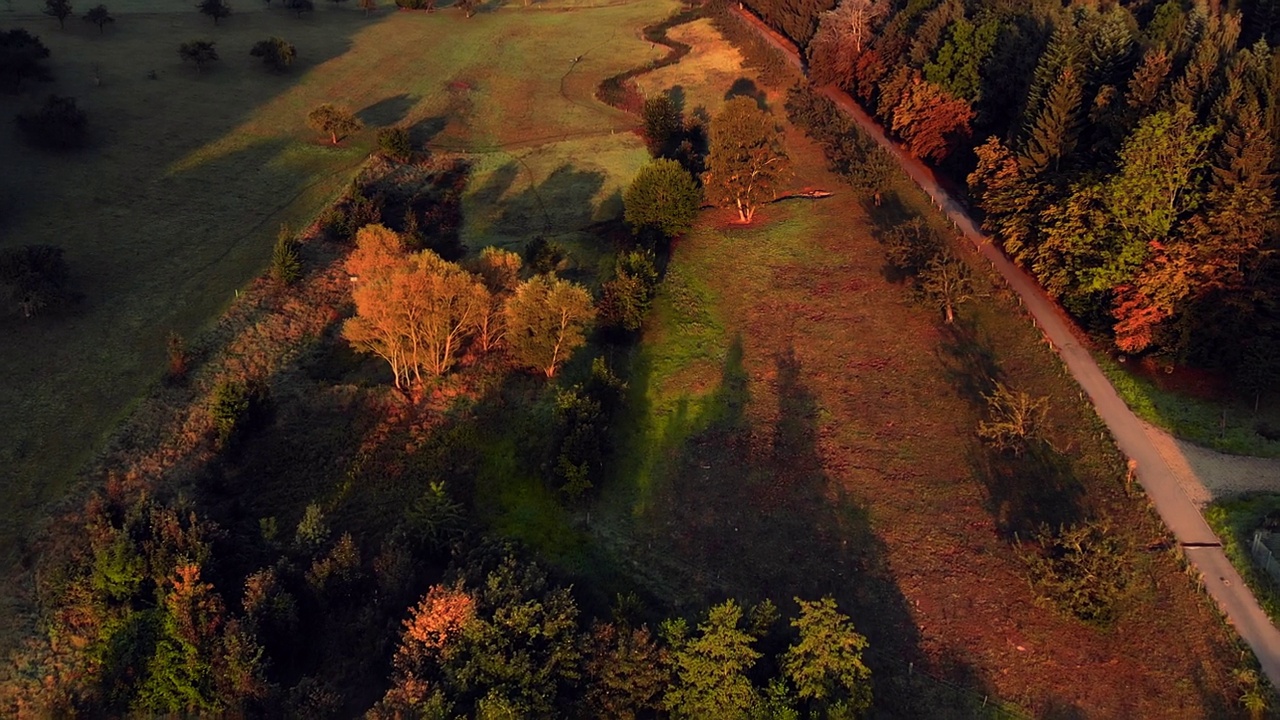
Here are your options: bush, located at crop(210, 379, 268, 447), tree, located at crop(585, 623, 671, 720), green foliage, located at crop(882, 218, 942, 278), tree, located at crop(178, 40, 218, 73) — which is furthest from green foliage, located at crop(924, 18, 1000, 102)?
tree, located at crop(178, 40, 218, 73)

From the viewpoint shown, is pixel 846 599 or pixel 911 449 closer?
pixel 846 599

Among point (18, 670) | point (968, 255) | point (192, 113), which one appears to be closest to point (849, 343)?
point (968, 255)

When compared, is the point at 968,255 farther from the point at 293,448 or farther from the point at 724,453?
the point at 293,448

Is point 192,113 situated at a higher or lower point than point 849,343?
higher

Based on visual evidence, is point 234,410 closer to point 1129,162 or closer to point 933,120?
point 1129,162

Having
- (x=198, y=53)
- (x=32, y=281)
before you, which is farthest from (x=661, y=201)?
(x=198, y=53)

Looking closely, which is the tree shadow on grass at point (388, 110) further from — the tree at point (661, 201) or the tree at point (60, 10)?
the tree at point (60, 10)
